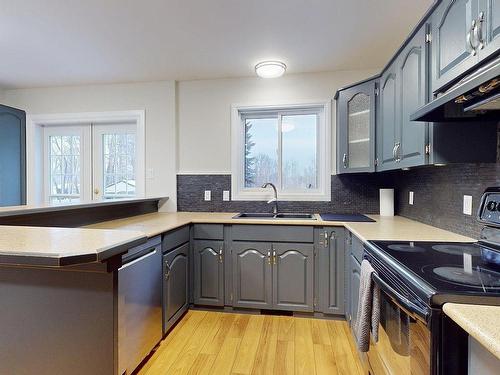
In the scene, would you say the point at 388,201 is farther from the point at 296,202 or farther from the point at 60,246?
the point at 60,246

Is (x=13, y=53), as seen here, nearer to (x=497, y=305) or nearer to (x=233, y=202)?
(x=233, y=202)

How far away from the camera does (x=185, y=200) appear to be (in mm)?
3275

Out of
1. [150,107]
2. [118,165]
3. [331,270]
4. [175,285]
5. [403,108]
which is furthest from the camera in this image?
[118,165]

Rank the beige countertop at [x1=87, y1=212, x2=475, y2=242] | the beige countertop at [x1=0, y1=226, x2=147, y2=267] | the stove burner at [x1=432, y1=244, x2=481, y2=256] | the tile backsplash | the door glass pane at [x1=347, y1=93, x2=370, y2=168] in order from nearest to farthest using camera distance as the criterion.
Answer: the beige countertop at [x1=0, y1=226, x2=147, y2=267] < the stove burner at [x1=432, y1=244, x2=481, y2=256] < the beige countertop at [x1=87, y1=212, x2=475, y2=242] < the door glass pane at [x1=347, y1=93, x2=370, y2=168] < the tile backsplash

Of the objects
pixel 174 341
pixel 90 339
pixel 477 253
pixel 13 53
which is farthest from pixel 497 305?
pixel 13 53

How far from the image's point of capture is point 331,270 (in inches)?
95.0

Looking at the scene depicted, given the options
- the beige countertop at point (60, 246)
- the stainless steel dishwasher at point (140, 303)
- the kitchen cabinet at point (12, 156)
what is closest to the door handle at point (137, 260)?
the stainless steel dishwasher at point (140, 303)

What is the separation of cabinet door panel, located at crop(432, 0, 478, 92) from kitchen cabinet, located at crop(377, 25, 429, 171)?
0.12 metres

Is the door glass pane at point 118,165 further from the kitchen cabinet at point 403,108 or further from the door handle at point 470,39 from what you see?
the door handle at point 470,39

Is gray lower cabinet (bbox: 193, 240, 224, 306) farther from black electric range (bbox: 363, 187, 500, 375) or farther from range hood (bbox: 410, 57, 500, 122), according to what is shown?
range hood (bbox: 410, 57, 500, 122)

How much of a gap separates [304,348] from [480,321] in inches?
62.0

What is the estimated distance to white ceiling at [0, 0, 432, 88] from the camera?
1963 mm

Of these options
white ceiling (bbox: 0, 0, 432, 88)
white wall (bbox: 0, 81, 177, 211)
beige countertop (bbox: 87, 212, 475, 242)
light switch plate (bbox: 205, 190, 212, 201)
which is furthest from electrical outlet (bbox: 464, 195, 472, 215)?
white wall (bbox: 0, 81, 177, 211)

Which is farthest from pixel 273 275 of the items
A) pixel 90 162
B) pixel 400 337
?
pixel 90 162
